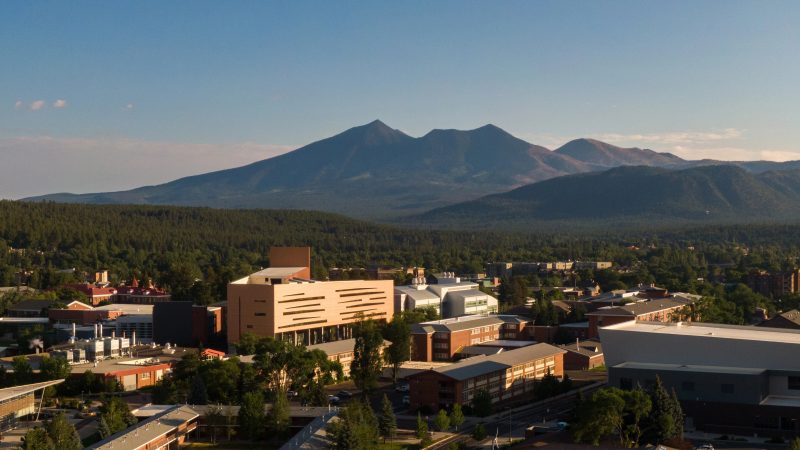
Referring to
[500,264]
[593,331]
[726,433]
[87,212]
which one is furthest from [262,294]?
[87,212]

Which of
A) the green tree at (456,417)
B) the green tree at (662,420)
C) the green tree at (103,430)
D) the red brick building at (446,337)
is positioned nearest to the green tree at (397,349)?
Result: the red brick building at (446,337)

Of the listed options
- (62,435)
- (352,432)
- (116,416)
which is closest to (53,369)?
(116,416)

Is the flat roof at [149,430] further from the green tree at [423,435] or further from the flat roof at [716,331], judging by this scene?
the flat roof at [716,331]

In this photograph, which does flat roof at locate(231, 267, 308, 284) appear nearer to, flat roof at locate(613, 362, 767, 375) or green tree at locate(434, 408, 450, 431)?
green tree at locate(434, 408, 450, 431)

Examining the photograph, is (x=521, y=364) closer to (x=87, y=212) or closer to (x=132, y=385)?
(x=132, y=385)

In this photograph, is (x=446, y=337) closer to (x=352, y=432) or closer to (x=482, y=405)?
(x=482, y=405)

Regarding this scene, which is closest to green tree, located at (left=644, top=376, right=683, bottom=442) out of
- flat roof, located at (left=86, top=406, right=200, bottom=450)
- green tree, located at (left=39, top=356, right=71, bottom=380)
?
flat roof, located at (left=86, top=406, right=200, bottom=450)

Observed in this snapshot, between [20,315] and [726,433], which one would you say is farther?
[20,315]
